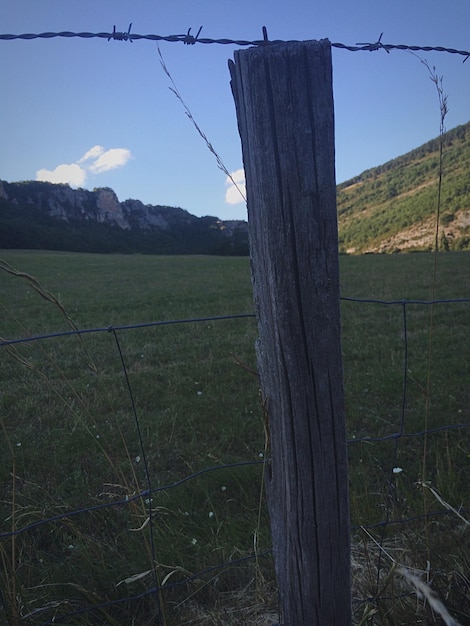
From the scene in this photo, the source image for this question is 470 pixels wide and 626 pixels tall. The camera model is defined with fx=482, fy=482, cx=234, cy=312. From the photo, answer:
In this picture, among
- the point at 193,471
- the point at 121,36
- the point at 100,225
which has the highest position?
the point at 100,225

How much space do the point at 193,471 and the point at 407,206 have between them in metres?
94.5

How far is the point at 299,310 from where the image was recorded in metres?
1.29

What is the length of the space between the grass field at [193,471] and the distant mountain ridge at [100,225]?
Answer: 4948 cm

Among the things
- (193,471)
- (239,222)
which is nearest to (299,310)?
(193,471)

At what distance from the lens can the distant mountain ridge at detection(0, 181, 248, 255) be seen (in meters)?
71.8

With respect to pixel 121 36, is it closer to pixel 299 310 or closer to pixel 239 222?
pixel 299 310

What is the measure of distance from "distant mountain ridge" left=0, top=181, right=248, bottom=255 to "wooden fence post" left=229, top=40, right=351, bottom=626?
178 feet

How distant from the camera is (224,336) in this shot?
8023 mm

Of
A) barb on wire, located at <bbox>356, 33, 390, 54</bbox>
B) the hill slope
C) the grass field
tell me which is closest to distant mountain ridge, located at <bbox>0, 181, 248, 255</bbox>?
the hill slope

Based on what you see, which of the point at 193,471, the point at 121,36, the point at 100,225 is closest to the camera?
the point at 121,36

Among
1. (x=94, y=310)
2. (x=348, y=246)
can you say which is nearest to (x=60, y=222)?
(x=348, y=246)

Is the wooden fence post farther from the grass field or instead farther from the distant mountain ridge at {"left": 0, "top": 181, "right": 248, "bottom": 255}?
the distant mountain ridge at {"left": 0, "top": 181, "right": 248, "bottom": 255}

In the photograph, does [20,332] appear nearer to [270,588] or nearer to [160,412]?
[160,412]

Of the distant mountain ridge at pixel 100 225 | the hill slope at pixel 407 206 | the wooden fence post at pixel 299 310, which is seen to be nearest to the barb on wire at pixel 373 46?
the wooden fence post at pixel 299 310
